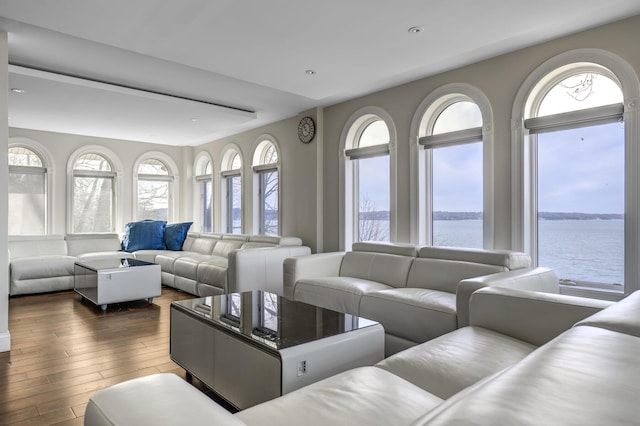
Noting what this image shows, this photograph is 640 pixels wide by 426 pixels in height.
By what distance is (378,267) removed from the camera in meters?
3.77

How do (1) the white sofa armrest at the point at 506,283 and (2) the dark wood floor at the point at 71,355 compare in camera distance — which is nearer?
(2) the dark wood floor at the point at 71,355

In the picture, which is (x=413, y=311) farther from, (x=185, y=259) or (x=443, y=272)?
(x=185, y=259)

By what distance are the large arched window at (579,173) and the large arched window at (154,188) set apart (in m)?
6.39

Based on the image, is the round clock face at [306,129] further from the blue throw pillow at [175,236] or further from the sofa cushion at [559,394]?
the sofa cushion at [559,394]

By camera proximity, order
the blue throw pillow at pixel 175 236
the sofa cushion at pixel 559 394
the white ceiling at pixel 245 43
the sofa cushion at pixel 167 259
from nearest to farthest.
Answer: the sofa cushion at pixel 559 394 → the white ceiling at pixel 245 43 → the sofa cushion at pixel 167 259 → the blue throw pillow at pixel 175 236

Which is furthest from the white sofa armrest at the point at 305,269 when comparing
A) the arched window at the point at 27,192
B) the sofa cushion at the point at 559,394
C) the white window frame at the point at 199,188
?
the arched window at the point at 27,192

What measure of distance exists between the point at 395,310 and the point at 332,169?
2.56m

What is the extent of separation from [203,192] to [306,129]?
10.9ft

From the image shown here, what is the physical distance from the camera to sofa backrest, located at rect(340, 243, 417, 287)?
3.60 metres

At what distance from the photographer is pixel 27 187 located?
6316 mm

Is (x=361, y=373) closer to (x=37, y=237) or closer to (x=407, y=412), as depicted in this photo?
(x=407, y=412)

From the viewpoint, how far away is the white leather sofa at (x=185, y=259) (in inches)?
178

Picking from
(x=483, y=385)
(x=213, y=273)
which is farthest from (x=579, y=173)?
(x=213, y=273)

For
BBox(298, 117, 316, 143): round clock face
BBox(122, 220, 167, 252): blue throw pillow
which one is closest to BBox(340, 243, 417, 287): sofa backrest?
BBox(298, 117, 316, 143): round clock face
